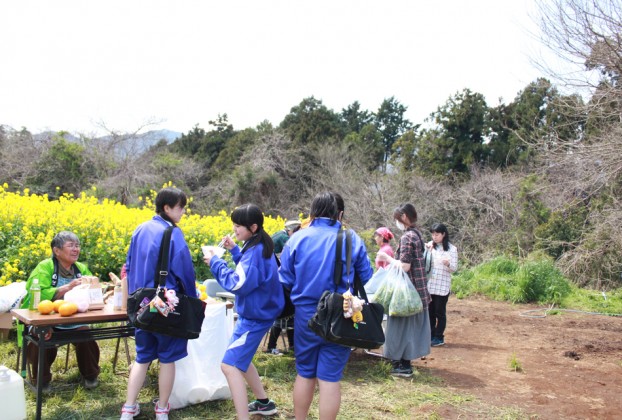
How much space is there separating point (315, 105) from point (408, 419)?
21031 mm

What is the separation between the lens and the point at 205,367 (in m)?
4.21

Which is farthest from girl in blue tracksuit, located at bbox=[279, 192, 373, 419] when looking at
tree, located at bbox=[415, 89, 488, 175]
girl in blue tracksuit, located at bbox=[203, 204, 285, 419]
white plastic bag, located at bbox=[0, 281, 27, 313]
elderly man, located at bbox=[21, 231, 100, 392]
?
tree, located at bbox=[415, 89, 488, 175]

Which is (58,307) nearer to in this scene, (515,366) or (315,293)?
(315,293)

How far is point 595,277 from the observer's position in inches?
456

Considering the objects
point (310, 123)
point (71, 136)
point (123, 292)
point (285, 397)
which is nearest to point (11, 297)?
point (123, 292)

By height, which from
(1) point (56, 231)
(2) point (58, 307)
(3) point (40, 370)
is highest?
(1) point (56, 231)

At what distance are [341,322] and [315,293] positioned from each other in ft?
0.88

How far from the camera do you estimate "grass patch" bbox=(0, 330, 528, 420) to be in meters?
4.06

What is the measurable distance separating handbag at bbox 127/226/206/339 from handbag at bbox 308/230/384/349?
83cm

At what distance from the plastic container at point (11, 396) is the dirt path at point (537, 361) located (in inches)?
123

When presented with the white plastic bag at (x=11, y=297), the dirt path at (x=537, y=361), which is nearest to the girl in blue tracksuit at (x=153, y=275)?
the white plastic bag at (x=11, y=297)

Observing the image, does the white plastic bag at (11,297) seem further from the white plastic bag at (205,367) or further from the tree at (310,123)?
the tree at (310,123)

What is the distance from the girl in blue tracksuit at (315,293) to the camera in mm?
3369

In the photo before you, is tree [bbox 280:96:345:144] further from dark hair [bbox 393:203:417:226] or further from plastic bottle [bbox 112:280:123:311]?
plastic bottle [bbox 112:280:123:311]
